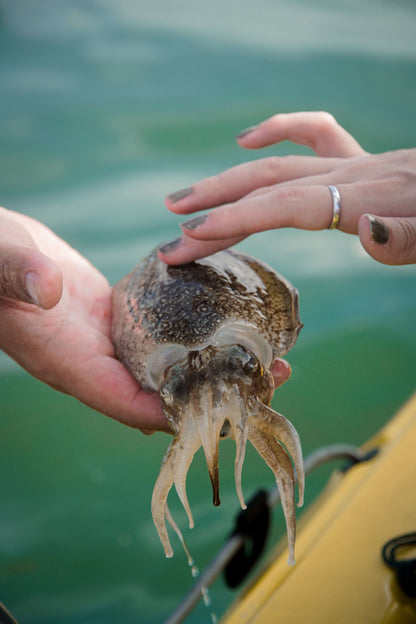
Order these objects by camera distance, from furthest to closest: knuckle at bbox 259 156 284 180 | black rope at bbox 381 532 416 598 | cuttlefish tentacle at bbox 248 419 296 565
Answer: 1. knuckle at bbox 259 156 284 180
2. black rope at bbox 381 532 416 598
3. cuttlefish tentacle at bbox 248 419 296 565

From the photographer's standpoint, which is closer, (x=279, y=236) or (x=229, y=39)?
(x=279, y=236)

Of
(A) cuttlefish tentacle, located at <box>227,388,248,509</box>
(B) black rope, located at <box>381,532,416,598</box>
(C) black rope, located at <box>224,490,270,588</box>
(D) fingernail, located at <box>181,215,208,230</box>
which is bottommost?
(C) black rope, located at <box>224,490,270,588</box>

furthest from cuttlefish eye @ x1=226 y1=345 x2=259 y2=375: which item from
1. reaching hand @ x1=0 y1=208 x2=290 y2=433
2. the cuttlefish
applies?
reaching hand @ x1=0 y1=208 x2=290 y2=433

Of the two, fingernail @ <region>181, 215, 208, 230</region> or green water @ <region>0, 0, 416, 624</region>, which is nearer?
fingernail @ <region>181, 215, 208, 230</region>

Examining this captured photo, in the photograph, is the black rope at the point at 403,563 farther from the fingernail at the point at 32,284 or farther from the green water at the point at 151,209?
the fingernail at the point at 32,284

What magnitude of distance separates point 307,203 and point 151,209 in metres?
3.88

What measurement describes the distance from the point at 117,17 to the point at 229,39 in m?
1.47

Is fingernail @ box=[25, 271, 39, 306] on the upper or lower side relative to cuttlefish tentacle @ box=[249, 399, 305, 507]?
upper

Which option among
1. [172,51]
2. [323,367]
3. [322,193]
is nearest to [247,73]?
[172,51]

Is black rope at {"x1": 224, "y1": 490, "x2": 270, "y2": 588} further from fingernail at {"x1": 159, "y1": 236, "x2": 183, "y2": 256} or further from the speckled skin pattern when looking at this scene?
fingernail at {"x1": 159, "y1": 236, "x2": 183, "y2": 256}

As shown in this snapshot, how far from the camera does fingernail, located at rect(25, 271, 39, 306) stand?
1.16 m

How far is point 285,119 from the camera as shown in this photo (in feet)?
7.47

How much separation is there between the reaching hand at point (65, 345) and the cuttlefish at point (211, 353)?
0.06 metres

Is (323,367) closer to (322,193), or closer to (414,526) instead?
(414,526)
